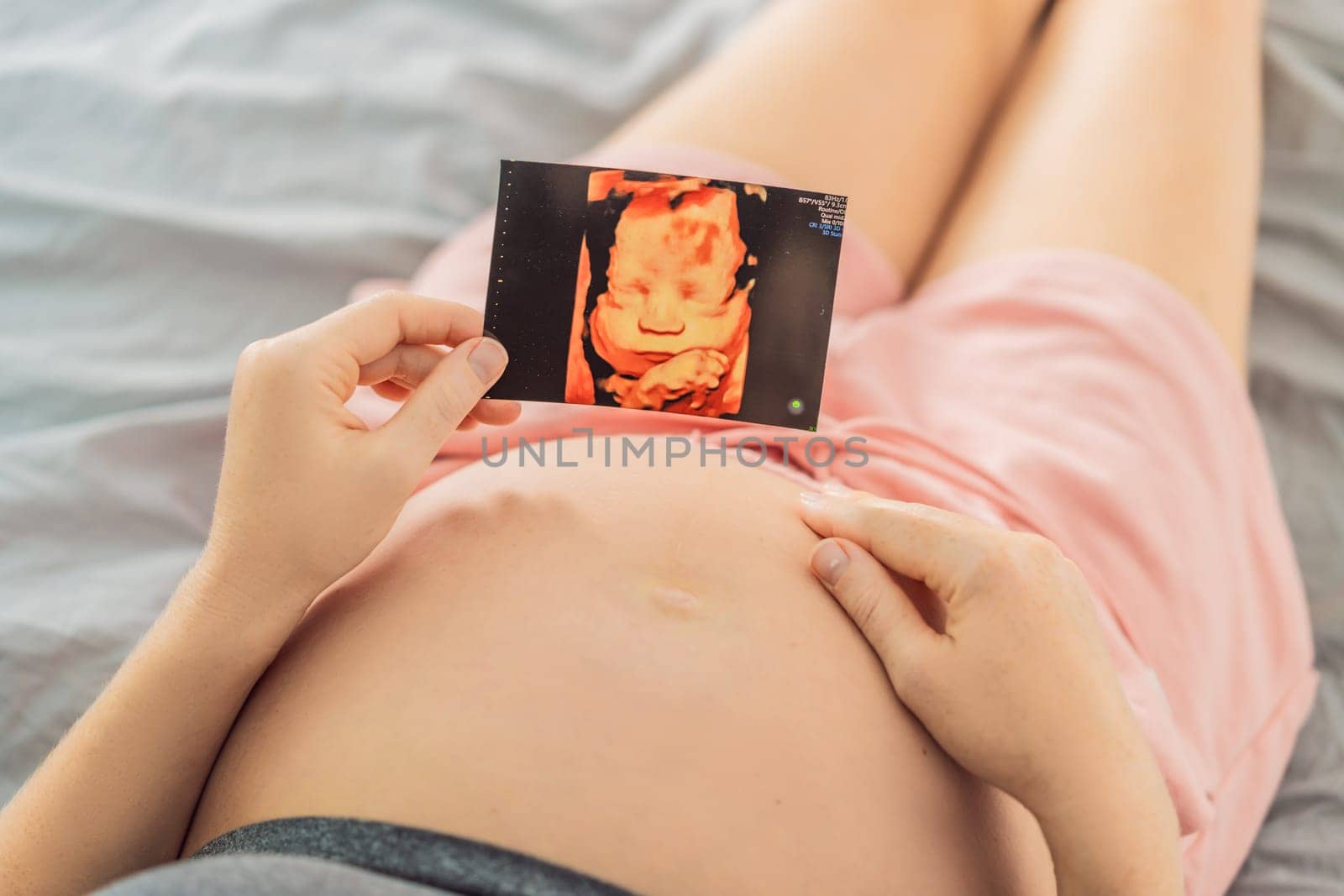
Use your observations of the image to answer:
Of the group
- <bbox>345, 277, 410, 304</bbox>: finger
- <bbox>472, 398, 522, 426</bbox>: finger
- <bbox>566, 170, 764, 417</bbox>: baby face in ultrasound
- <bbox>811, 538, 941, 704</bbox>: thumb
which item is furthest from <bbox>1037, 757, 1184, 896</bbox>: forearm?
<bbox>345, 277, 410, 304</bbox>: finger

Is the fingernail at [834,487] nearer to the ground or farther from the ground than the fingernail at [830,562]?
farther from the ground

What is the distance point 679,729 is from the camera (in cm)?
69

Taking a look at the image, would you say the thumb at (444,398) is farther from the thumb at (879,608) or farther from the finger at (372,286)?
the finger at (372,286)

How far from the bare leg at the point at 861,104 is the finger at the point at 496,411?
1.45ft

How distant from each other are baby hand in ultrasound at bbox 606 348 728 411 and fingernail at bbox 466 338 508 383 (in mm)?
100

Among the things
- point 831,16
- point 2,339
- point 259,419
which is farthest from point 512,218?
point 2,339

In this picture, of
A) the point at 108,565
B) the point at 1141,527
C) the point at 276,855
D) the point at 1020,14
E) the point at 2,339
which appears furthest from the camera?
the point at 1020,14

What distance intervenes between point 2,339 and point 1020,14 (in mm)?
1337

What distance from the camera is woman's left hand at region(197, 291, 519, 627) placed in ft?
2.24

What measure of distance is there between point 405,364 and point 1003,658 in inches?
19.9

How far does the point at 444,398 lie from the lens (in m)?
0.74

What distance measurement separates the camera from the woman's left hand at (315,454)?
683 mm

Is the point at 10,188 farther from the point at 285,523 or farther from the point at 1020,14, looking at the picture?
the point at 1020,14

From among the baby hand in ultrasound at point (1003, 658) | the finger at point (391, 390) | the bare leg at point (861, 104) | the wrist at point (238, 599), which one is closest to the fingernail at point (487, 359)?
the finger at point (391, 390)
